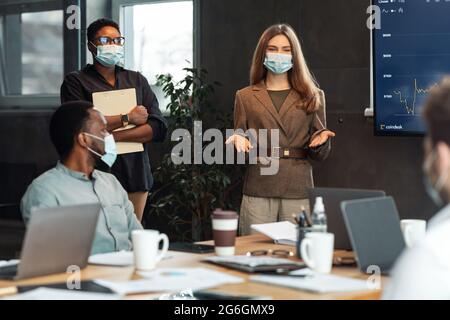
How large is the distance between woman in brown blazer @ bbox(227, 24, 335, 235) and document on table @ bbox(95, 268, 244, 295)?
164 cm

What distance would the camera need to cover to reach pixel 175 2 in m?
6.30

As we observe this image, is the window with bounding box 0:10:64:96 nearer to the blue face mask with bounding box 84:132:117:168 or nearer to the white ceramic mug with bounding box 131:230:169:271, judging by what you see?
the blue face mask with bounding box 84:132:117:168

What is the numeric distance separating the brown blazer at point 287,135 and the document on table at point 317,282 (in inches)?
64.8

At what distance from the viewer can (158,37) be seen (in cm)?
643

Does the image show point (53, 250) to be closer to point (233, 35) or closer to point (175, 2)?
point (233, 35)

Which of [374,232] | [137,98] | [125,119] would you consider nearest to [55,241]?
[374,232]

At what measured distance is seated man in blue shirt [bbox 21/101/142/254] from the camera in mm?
3057

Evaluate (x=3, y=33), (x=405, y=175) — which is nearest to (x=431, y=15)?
Result: (x=405, y=175)

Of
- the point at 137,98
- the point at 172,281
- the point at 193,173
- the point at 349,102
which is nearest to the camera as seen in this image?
the point at 172,281

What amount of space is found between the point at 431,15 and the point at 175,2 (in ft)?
7.55

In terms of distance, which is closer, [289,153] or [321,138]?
[321,138]

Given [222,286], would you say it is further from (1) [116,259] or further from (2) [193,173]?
(2) [193,173]

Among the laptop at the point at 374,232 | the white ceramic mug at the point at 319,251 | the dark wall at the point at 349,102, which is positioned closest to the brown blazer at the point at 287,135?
the dark wall at the point at 349,102

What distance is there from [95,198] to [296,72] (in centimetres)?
149
